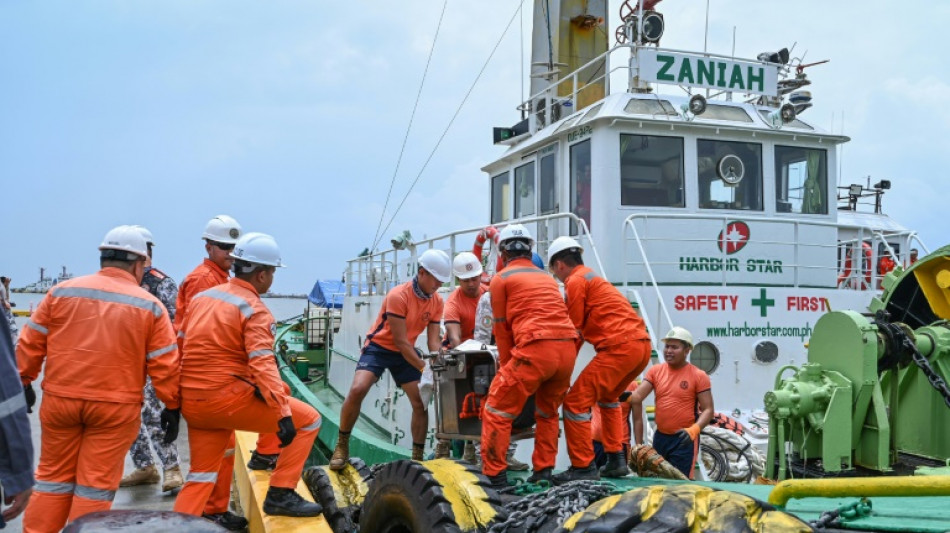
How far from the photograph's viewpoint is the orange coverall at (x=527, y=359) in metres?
4.42

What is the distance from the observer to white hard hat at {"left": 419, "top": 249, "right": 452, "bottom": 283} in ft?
19.9

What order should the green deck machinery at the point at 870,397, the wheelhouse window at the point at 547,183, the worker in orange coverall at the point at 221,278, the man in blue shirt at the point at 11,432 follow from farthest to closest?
the wheelhouse window at the point at 547,183
the worker in orange coverall at the point at 221,278
the green deck machinery at the point at 870,397
the man in blue shirt at the point at 11,432

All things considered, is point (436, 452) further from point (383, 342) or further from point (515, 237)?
point (515, 237)

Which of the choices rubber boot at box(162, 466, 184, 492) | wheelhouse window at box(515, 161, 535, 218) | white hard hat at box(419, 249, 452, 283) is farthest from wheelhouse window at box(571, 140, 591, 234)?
rubber boot at box(162, 466, 184, 492)

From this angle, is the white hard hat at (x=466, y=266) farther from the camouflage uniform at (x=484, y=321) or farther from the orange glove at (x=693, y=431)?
the orange glove at (x=693, y=431)

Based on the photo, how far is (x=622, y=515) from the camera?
228 centimetres

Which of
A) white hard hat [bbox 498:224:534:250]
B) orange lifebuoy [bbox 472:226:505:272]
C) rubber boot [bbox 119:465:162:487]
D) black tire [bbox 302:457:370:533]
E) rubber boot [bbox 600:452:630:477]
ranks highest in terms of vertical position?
orange lifebuoy [bbox 472:226:505:272]

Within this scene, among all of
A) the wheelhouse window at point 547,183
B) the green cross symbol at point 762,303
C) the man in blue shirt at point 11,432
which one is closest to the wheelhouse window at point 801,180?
the green cross symbol at point 762,303

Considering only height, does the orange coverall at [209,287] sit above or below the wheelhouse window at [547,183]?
below

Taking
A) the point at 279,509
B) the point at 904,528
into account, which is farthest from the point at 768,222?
the point at 904,528

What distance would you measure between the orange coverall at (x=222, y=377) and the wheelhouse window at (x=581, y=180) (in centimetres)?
581

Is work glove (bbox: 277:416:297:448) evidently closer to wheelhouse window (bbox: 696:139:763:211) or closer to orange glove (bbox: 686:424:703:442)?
orange glove (bbox: 686:424:703:442)

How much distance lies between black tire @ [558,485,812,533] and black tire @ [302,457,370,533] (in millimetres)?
2790

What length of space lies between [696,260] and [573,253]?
4483mm
